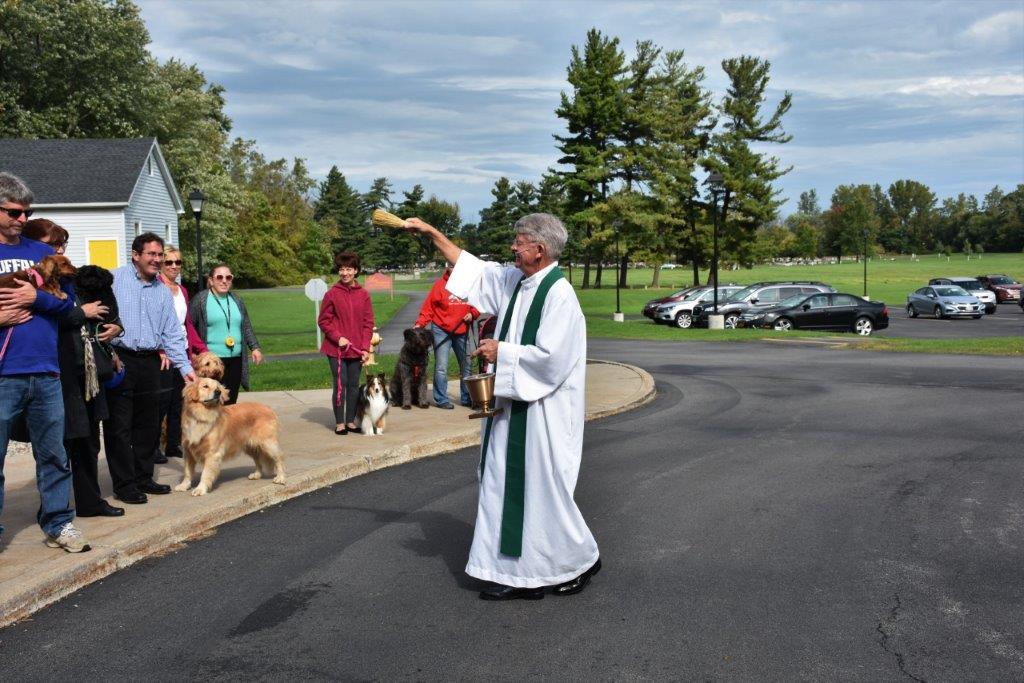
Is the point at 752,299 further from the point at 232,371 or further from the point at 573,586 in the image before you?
the point at 573,586

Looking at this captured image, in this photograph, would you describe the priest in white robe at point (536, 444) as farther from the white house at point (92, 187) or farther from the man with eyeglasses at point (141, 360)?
the white house at point (92, 187)

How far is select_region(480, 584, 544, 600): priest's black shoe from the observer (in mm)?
5188

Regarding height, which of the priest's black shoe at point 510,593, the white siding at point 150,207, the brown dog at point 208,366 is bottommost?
the priest's black shoe at point 510,593

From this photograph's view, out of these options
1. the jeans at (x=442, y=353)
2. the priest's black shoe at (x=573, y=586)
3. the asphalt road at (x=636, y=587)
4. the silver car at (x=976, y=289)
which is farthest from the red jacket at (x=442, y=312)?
the silver car at (x=976, y=289)

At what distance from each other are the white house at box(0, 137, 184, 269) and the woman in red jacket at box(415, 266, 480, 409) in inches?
1080

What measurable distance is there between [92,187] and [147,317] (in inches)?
1299

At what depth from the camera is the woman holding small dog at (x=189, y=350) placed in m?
8.44

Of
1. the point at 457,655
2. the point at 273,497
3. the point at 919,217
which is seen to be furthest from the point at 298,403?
the point at 919,217

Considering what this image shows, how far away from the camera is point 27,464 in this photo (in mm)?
8820

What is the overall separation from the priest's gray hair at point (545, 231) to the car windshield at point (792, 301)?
28668 millimetres

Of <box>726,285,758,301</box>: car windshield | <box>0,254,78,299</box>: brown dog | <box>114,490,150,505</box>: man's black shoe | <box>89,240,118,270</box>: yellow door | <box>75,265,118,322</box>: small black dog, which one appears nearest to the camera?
<box>0,254,78,299</box>: brown dog

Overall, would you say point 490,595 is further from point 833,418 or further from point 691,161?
point 691,161

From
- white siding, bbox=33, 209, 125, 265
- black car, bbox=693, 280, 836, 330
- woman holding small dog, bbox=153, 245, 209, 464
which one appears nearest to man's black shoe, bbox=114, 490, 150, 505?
woman holding small dog, bbox=153, 245, 209, 464

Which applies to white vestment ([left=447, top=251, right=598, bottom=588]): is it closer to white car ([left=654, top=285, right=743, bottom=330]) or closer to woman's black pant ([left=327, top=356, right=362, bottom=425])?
woman's black pant ([left=327, top=356, right=362, bottom=425])
